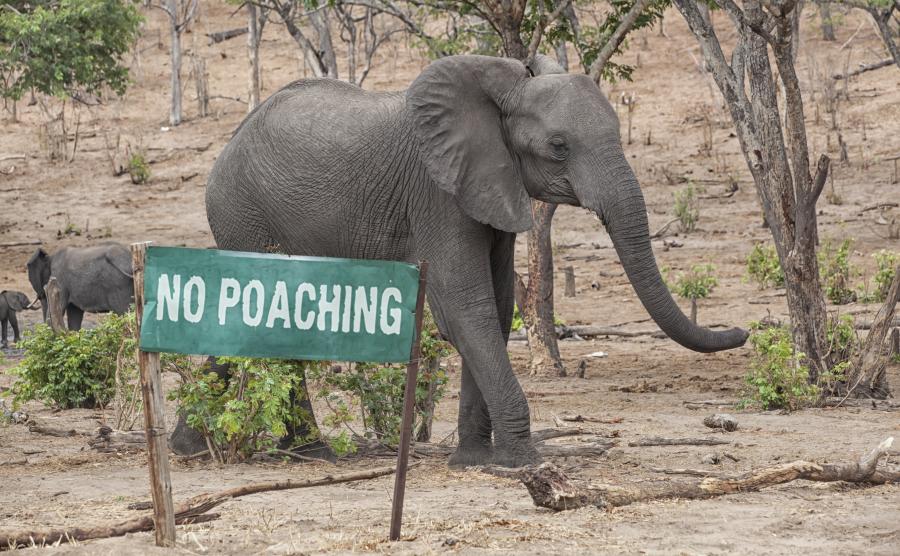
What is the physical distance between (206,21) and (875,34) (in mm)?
17614

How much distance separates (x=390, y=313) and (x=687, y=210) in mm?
15841

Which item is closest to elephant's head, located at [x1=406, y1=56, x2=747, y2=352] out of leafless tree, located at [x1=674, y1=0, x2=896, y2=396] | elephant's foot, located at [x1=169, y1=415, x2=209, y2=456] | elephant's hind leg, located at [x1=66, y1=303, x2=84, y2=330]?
elephant's foot, located at [x1=169, y1=415, x2=209, y2=456]

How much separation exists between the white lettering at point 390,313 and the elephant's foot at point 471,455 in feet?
7.92

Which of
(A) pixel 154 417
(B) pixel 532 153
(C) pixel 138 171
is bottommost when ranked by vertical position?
(A) pixel 154 417

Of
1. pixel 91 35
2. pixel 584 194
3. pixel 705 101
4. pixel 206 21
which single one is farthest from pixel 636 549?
pixel 206 21

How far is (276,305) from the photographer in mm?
5191

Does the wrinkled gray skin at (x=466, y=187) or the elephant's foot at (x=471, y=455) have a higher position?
the wrinkled gray skin at (x=466, y=187)

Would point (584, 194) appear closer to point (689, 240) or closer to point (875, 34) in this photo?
point (689, 240)

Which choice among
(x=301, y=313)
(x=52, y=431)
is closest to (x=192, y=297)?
(x=301, y=313)

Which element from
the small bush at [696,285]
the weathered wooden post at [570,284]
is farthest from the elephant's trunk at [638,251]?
the weathered wooden post at [570,284]

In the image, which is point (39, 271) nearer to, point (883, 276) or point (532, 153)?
point (883, 276)

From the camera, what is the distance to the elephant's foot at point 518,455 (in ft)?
23.8

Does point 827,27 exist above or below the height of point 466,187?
above

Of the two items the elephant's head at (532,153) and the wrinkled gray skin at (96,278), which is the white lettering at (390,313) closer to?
the elephant's head at (532,153)
